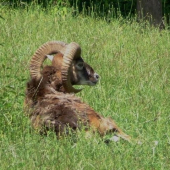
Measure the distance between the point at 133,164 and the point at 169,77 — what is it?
4.73m

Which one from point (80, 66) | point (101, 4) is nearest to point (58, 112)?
point (80, 66)

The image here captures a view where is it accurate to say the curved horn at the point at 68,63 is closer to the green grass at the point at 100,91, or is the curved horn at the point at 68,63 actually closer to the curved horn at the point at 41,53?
the curved horn at the point at 41,53

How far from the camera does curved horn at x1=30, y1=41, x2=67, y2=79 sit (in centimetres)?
915

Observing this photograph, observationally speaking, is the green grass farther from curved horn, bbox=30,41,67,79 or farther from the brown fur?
curved horn, bbox=30,41,67,79

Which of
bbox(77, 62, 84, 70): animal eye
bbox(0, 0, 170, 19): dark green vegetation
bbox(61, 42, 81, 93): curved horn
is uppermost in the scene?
bbox(61, 42, 81, 93): curved horn

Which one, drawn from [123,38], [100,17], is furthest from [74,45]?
[100,17]

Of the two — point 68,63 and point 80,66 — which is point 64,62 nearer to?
point 68,63

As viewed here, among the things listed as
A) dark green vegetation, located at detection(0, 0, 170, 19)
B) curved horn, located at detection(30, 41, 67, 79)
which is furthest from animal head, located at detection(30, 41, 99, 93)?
dark green vegetation, located at detection(0, 0, 170, 19)

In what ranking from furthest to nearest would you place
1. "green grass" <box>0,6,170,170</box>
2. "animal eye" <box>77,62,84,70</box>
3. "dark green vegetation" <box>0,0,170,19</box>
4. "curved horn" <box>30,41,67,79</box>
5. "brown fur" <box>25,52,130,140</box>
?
1. "dark green vegetation" <box>0,0,170,19</box>
2. "animal eye" <box>77,62,84,70</box>
3. "curved horn" <box>30,41,67,79</box>
4. "brown fur" <box>25,52,130,140</box>
5. "green grass" <box>0,6,170,170</box>

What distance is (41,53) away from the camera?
9367 millimetres

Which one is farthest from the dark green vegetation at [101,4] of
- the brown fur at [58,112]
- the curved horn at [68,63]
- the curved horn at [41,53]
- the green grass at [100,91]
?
the brown fur at [58,112]

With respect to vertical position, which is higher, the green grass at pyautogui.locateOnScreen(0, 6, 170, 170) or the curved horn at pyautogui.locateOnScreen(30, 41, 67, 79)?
the curved horn at pyautogui.locateOnScreen(30, 41, 67, 79)

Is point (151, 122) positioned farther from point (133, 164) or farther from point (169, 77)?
point (169, 77)

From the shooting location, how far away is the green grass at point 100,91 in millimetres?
7258
